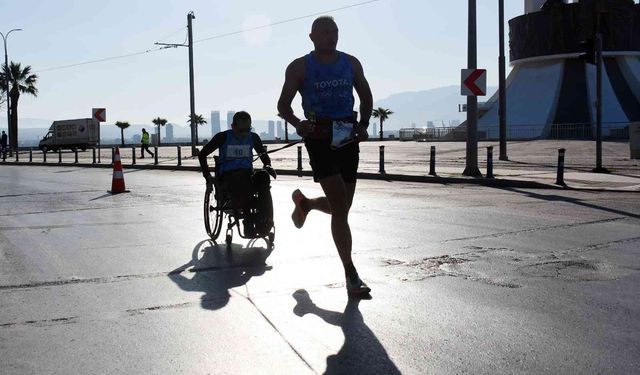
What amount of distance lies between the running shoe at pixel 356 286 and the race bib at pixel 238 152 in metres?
2.97

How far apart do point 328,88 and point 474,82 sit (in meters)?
12.6

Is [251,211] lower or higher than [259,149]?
lower

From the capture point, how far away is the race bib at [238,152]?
751 cm

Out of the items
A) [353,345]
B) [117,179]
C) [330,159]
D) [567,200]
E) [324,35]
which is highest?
[324,35]

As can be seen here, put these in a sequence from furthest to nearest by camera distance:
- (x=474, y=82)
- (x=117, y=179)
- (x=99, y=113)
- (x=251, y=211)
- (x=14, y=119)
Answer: (x=14, y=119)
(x=99, y=113)
(x=474, y=82)
(x=117, y=179)
(x=251, y=211)

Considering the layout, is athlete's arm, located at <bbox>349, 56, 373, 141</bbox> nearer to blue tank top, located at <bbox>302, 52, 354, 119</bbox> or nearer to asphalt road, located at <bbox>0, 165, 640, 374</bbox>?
blue tank top, located at <bbox>302, 52, 354, 119</bbox>

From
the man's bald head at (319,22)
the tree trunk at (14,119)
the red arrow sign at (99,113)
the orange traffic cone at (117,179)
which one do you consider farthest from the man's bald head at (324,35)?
the tree trunk at (14,119)

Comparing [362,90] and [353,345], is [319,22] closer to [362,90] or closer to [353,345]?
[362,90]

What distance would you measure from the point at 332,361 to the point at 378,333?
53 cm

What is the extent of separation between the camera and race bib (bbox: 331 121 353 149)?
16.1 feet

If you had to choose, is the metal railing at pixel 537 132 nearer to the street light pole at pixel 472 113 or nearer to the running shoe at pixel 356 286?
the street light pole at pixel 472 113

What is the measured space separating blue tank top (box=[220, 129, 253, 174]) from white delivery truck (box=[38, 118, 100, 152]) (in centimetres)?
5545

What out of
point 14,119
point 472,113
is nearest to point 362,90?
point 472,113

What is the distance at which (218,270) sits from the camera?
6008mm
